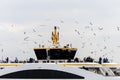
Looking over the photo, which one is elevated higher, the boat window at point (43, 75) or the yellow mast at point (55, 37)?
the yellow mast at point (55, 37)

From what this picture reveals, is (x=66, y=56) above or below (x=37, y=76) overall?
above

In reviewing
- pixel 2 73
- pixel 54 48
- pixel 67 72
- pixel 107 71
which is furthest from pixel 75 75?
pixel 54 48

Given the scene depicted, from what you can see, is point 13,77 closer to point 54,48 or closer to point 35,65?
point 35,65

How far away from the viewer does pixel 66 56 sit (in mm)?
40500

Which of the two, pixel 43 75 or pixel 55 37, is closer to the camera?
pixel 43 75

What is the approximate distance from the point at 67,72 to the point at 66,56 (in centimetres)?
2794

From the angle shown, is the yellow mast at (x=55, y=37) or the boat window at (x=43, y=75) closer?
the boat window at (x=43, y=75)

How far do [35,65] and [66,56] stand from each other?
1093 inches

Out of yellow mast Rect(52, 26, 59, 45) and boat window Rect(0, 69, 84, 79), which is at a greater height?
yellow mast Rect(52, 26, 59, 45)

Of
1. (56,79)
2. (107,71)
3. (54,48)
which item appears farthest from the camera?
(54,48)

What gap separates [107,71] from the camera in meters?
18.7

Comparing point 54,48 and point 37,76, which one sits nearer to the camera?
point 37,76

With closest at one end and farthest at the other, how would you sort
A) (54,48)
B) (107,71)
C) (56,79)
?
1. (56,79)
2. (107,71)
3. (54,48)

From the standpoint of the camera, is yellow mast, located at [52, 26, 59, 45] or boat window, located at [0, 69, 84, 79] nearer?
boat window, located at [0, 69, 84, 79]
